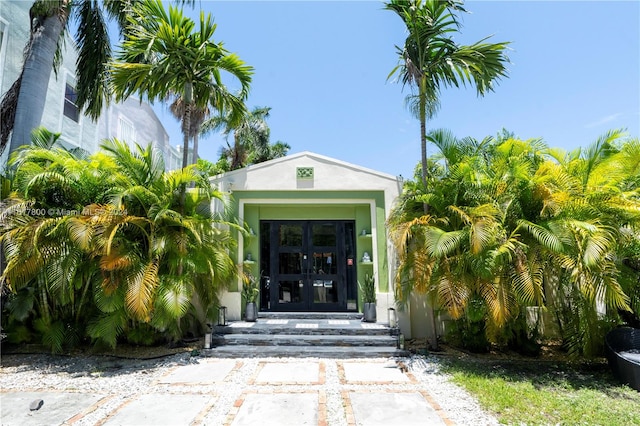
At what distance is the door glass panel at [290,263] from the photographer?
9417mm

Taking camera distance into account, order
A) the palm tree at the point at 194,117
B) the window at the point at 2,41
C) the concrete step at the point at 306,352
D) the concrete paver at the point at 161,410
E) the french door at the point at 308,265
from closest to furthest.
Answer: the concrete paver at the point at 161,410
the concrete step at the point at 306,352
the french door at the point at 308,265
the window at the point at 2,41
the palm tree at the point at 194,117

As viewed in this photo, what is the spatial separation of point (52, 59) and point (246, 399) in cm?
882

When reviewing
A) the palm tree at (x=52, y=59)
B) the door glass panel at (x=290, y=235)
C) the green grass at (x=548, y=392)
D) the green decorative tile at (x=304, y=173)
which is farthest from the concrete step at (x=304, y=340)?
the palm tree at (x=52, y=59)

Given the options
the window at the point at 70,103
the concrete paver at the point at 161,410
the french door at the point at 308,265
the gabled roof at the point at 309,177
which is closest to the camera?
the concrete paver at the point at 161,410

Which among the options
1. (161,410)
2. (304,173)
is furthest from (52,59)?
(161,410)

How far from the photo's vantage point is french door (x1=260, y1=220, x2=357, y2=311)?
30.4ft

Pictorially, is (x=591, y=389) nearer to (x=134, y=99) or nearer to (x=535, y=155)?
(x=535, y=155)

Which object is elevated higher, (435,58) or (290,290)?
(435,58)

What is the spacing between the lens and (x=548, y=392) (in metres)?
4.88

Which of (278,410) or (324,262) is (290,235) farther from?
(278,410)

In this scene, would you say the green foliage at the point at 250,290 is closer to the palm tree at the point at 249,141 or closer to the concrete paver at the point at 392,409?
the concrete paver at the point at 392,409

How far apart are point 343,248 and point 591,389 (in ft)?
19.1

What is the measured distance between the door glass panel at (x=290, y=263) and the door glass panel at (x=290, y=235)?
0.94ft

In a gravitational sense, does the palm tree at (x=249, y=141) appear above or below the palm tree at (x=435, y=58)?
above
